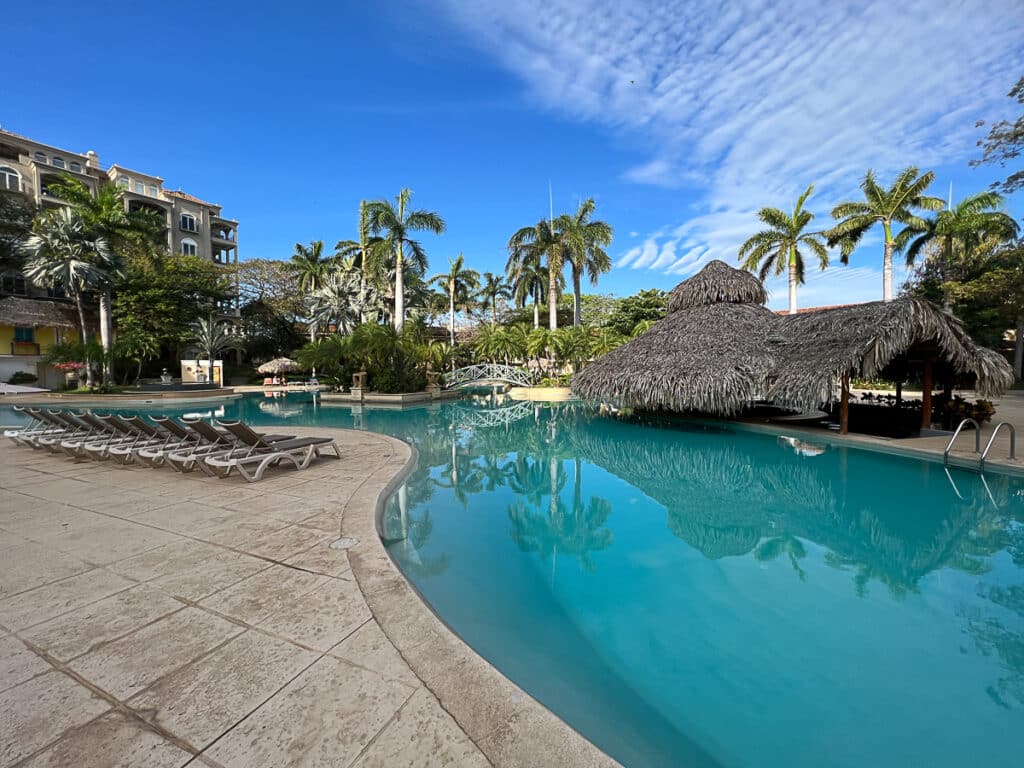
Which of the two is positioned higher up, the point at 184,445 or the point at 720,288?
the point at 720,288

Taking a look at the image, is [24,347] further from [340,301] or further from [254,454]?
[254,454]

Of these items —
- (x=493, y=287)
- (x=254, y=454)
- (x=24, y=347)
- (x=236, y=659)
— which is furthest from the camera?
(x=493, y=287)

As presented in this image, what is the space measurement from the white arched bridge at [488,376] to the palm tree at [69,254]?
1918cm

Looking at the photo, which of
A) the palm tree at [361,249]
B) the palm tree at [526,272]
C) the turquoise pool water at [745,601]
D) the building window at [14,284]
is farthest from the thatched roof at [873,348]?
the building window at [14,284]

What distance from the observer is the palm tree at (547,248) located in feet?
92.4

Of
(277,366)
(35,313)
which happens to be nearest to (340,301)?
(277,366)

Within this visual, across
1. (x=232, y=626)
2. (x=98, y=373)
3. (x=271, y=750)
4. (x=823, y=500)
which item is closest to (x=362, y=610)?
(x=232, y=626)

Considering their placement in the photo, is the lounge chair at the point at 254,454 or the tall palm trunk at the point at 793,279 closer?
the lounge chair at the point at 254,454

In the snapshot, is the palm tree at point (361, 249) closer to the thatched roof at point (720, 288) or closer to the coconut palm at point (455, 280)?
the coconut palm at point (455, 280)

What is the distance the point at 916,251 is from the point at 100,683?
38933mm

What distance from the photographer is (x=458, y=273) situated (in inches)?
1524

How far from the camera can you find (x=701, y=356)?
43.7ft

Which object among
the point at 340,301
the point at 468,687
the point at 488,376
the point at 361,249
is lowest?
the point at 468,687

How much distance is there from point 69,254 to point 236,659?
102ft
